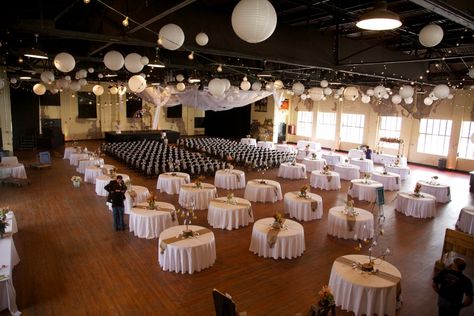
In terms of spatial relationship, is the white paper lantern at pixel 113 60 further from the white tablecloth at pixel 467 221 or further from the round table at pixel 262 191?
the white tablecloth at pixel 467 221

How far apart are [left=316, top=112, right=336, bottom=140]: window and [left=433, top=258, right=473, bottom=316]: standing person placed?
22960 millimetres

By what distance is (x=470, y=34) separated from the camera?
10.4 meters

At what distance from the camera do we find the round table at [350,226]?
8.47m

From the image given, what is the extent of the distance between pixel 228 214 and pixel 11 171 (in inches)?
392

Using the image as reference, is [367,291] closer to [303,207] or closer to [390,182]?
[303,207]

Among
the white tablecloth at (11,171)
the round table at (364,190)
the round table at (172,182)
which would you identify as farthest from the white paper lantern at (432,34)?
the white tablecloth at (11,171)

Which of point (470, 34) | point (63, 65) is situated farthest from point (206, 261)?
point (470, 34)

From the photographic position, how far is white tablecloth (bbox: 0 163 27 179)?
13.0m

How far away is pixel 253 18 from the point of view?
355 cm

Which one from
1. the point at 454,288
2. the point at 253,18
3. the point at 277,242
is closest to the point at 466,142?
the point at 277,242

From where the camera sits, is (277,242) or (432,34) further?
(277,242)

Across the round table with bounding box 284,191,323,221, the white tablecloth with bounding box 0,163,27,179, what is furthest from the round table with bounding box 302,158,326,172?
the white tablecloth with bounding box 0,163,27,179

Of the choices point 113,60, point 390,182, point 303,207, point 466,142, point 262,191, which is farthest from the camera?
point 466,142

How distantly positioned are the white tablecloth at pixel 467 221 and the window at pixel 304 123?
1919cm
